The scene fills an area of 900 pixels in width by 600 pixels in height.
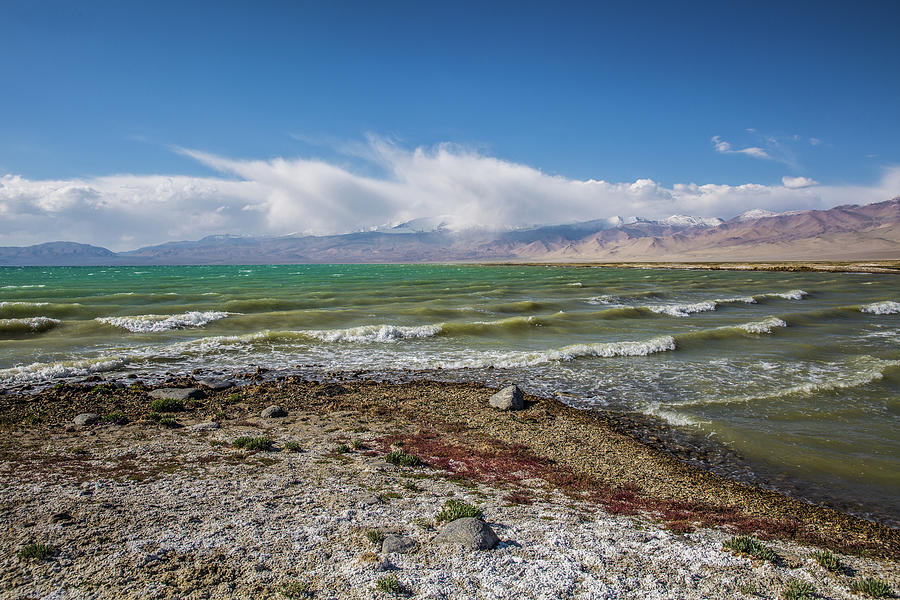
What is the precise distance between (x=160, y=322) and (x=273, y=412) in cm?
1950

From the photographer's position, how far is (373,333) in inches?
1017

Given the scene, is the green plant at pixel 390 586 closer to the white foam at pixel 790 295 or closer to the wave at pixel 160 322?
the wave at pixel 160 322

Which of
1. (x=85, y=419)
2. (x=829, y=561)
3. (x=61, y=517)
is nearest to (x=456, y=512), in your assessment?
(x=829, y=561)

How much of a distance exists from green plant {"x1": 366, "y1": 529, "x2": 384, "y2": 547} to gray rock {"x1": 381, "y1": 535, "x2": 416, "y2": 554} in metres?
0.07

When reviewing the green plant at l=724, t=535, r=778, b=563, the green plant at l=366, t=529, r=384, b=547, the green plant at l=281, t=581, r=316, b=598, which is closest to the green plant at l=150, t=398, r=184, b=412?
the green plant at l=366, t=529, r=384, b=547

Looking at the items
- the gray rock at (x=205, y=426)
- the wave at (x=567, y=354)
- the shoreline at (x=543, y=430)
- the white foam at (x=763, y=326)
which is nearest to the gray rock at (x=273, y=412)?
the shoreline at (x=543, y=430)

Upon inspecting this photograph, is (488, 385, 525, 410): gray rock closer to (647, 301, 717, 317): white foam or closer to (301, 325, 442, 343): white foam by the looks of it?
(301, 325, 442, 343): white foam

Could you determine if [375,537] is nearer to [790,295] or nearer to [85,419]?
[85,419]

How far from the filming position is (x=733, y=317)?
33125mm

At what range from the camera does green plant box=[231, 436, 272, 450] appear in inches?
405

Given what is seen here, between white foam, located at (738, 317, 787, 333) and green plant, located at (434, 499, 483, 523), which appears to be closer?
green plant, located at (434, 499, 483, 523)

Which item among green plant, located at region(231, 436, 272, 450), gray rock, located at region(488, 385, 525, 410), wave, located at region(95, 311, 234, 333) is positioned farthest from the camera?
wave, located at region(95, 311, 234, 333)

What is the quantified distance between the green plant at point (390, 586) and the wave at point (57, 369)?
17164 mm

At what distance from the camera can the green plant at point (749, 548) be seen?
20.9ft
